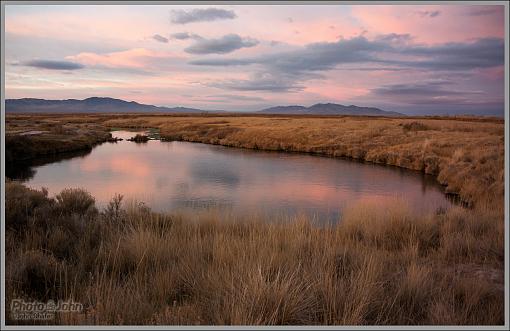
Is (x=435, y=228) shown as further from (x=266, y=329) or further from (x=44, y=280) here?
(x=44, y=280)

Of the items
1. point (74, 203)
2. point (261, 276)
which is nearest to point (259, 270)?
point (261, 276)

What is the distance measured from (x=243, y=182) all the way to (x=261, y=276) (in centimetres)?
1341

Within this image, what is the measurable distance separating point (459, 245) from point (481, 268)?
0.66 meters

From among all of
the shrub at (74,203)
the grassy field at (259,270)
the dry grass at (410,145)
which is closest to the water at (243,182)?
the dry grass at (410,145)

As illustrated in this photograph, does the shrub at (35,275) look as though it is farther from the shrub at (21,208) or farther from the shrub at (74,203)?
the shrub at (74,203)

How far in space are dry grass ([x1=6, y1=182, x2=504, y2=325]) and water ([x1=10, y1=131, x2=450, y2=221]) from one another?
14.7 ft

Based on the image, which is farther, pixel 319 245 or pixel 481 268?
pixel 319 245

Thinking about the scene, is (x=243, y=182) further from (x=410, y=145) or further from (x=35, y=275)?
(x=410, y=145)

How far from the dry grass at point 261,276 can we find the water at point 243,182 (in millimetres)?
4478

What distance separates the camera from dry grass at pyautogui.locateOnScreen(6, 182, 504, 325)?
306 cm

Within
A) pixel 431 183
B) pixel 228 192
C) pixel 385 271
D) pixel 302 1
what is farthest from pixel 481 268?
pixel 431 183

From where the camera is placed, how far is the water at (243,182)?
12633 mm

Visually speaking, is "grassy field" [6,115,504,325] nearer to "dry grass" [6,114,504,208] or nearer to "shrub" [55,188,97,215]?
"shrub" [55,188,97,215]

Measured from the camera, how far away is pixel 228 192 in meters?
14.4
